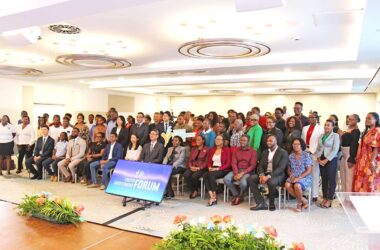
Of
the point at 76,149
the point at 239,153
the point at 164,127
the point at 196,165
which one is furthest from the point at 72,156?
the point at 239,153

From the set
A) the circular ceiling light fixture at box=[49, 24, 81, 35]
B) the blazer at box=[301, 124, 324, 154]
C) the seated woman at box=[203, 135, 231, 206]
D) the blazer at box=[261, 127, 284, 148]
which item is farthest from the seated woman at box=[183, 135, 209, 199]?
the circular ceiling light fixture at box=[49, 24, 81, 35]

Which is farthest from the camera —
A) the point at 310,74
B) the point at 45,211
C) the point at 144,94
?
the point at 144,94

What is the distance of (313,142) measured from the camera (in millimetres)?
5637

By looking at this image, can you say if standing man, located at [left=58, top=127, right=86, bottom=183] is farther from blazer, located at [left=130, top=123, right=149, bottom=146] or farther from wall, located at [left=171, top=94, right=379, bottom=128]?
wall, located at [left=171, top=94, right=379, bottom=128]

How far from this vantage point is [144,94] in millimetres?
17516


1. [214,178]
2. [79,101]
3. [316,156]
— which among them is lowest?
[214,178]

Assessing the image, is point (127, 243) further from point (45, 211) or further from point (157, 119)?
point (157, 119)

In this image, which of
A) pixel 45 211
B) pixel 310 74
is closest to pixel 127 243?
pixel 45 211

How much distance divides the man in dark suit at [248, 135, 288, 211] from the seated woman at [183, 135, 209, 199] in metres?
0.91

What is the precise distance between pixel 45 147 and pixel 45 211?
18.8 ft

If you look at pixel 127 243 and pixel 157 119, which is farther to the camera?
pixel 157 119

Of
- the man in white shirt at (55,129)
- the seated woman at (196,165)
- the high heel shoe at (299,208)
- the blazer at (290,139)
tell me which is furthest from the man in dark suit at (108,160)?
the high heel shoe at (299,208)

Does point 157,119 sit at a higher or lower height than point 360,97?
lower

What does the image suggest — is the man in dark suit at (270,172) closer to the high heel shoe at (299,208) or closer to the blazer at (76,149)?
the high heel shoe at (299,208)
